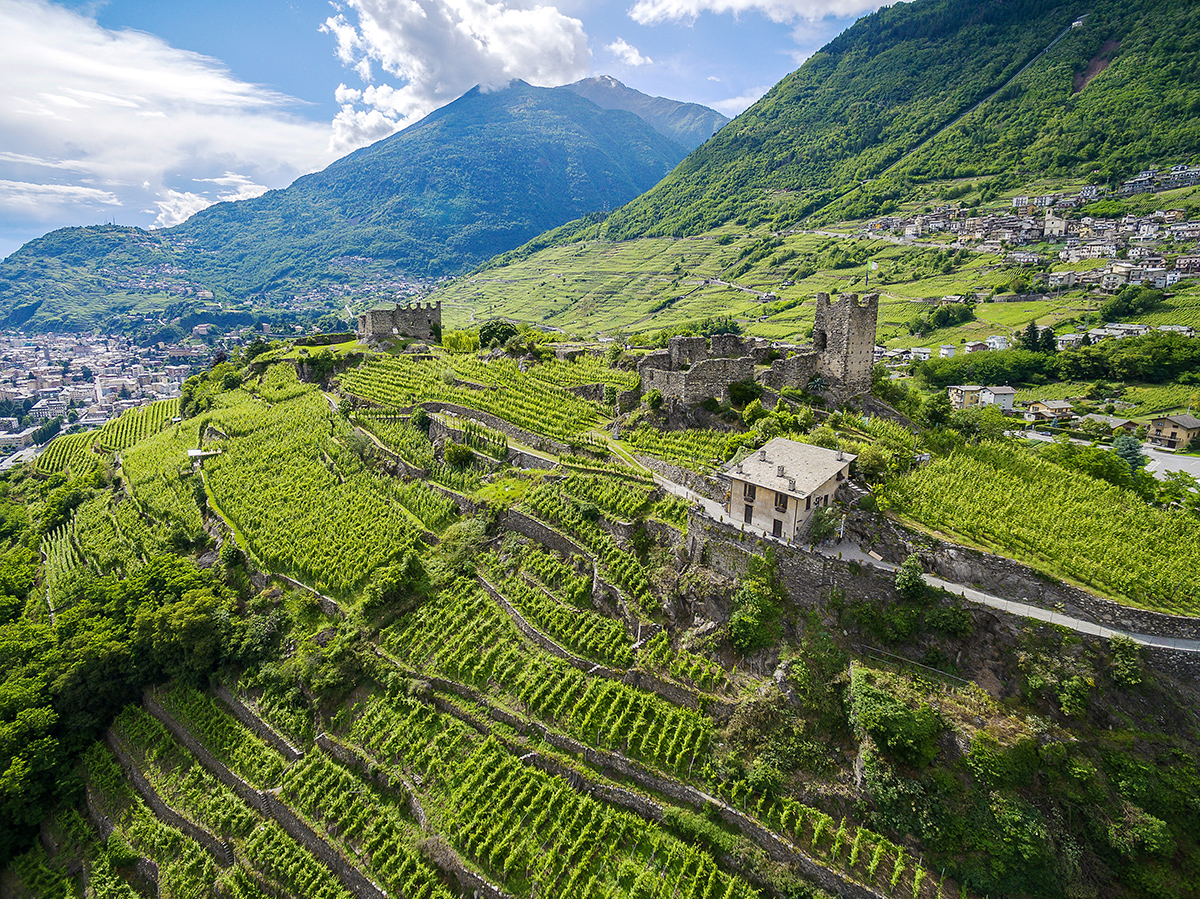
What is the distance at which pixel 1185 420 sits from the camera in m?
52.7

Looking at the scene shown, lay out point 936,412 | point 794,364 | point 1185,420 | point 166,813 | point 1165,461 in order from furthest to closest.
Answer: point 1185,420 → point 1165,461 → point 794,364 → point 936,412 → point 166,813

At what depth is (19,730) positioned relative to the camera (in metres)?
28.7

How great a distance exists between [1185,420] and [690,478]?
182ft

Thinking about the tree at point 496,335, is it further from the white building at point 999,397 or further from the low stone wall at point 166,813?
the white building at point 999,397

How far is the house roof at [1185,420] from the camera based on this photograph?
51669mm

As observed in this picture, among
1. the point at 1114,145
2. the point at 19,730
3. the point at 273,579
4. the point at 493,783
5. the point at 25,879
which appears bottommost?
the point at 25,879

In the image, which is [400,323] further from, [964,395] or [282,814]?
[964,395]

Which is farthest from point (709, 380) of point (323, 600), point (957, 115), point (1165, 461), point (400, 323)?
point (957, 115)

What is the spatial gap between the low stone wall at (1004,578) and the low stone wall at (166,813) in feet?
99.2

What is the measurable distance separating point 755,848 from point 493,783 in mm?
9724

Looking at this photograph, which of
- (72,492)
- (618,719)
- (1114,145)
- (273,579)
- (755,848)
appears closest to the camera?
(755,848)

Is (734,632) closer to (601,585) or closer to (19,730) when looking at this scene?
(601,585)

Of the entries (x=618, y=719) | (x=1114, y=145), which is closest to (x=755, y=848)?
(x=618, y=719)

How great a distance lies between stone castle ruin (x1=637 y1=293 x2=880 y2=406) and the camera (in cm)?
3662
